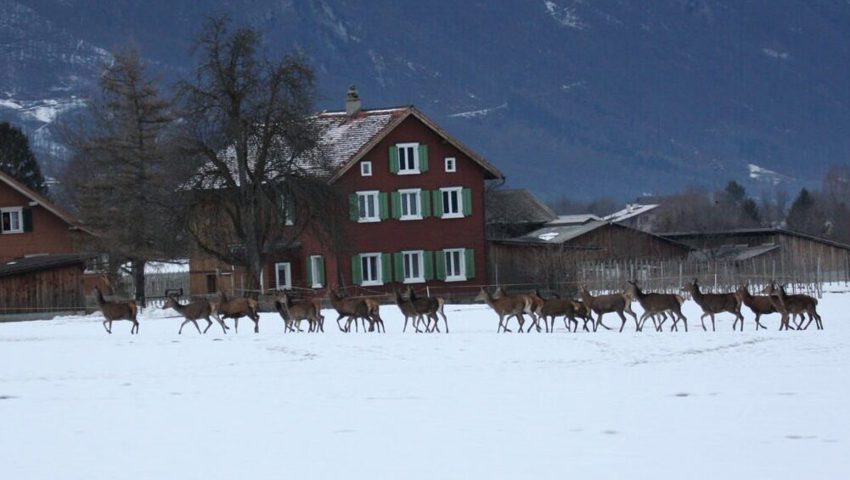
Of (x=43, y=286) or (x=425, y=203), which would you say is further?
(x=425, y=203)

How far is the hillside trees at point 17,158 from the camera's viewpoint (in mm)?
94000

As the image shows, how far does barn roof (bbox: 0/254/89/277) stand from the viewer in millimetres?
59188

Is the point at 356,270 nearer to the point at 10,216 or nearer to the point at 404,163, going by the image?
the point at 404,163

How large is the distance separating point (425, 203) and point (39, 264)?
15620mm

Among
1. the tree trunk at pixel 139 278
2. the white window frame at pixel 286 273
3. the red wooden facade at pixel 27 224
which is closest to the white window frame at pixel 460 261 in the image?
the white window frame at pixel 286 273

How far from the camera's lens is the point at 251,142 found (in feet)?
194

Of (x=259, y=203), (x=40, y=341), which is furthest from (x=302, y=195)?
(x=40, y=341)

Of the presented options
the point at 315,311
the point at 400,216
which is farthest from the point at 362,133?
the point at 315,311

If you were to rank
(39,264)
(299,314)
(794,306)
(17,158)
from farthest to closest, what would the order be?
(17,158) → (39,264) → (299,314) → (794,306)

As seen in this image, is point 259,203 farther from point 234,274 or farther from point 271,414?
point 271,414

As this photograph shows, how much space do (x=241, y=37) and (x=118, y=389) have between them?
34.0m

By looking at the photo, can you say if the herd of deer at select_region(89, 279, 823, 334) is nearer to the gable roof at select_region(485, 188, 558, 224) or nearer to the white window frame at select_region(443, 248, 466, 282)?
the white window frame at select_region(443, 248, 466, 282)

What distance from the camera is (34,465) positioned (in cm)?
1875

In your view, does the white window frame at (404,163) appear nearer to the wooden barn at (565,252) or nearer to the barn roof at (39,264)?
the wooden barn at (565,252)
